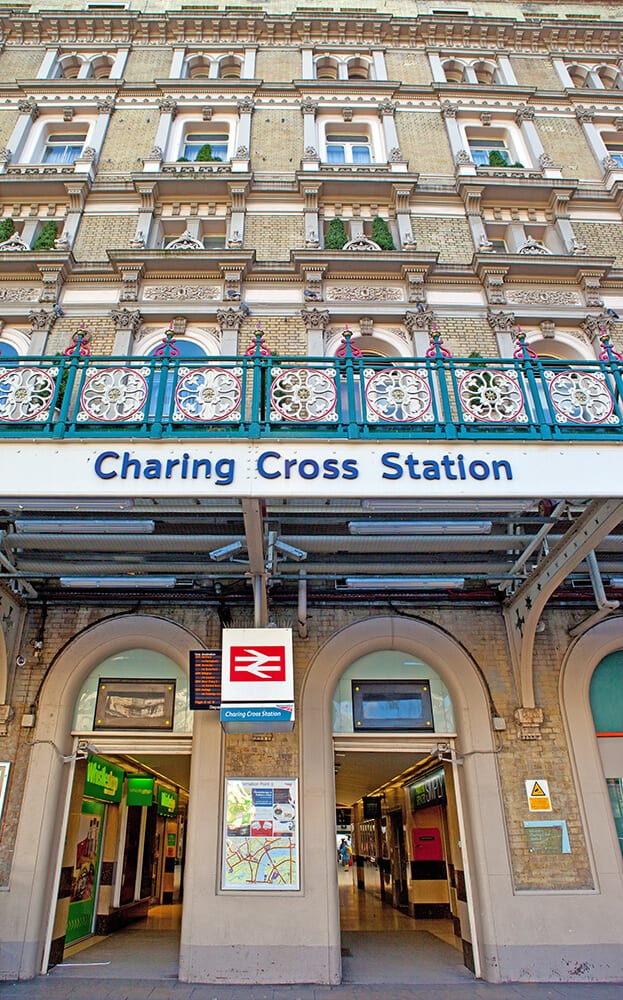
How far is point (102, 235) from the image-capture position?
13.6 m

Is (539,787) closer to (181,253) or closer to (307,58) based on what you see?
(181,253)

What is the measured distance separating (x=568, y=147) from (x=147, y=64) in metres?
12.0

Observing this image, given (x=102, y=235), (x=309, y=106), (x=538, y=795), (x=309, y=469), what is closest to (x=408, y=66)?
(x=309, y=106)

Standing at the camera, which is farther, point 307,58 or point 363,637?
point 307,58

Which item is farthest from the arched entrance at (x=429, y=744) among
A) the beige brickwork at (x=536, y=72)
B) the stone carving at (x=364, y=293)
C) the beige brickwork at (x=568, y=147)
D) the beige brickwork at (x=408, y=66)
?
the beige brickwork at (x=536, y=72)

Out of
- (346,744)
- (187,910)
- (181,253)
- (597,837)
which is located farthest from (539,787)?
(181,253)

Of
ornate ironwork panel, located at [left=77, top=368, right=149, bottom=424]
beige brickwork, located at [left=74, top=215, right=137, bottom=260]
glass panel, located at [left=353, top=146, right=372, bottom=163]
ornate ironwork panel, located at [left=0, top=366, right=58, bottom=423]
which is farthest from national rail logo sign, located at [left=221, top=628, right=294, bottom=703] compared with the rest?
glass panel, located at [left=353, top=146, right=372, bottom=163]

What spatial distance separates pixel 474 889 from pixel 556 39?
22350 mm

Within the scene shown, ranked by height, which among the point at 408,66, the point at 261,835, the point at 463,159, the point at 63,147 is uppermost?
the point at 408,66

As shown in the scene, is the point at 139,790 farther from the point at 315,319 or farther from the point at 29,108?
the point at 29,108

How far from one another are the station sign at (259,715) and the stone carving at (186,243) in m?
9.56

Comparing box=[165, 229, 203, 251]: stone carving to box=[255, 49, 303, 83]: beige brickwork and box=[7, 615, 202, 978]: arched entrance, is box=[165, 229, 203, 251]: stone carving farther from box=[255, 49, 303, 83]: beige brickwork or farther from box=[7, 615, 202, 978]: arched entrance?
box=[7, 615, 202, 978]: arched entrance

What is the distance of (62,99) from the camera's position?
16.3 meters

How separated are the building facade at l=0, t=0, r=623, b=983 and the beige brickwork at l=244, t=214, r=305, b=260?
0.29 ft
